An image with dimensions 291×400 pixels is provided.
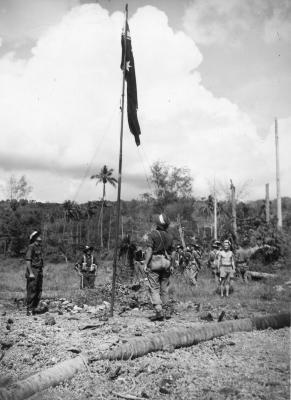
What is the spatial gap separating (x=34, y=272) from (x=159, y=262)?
9.90 feet

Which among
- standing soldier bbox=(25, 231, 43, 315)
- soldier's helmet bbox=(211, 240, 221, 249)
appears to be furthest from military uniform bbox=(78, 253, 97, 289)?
soldier's helmet bbox=(211, 240, 221, 249)

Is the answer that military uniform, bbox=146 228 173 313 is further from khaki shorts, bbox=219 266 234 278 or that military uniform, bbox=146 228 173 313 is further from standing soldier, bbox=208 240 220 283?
standing soldier, bbox=208 240 220 283

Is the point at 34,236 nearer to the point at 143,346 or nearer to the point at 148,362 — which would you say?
the point at 143,346

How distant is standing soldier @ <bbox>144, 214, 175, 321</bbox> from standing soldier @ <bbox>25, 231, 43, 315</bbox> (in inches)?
107

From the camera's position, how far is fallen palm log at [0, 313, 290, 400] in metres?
3.89

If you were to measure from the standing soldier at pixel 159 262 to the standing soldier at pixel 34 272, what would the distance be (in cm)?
273

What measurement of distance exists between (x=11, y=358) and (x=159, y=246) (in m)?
3.15

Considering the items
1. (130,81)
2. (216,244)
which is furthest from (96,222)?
(130,81)

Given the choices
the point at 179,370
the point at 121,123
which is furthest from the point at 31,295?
the point at 179,370

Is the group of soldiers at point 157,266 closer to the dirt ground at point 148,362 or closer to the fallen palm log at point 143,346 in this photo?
the dirt ground at point 148,362

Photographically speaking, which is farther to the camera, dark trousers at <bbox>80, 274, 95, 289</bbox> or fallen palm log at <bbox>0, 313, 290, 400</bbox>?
dark trousers at <bbox>80, 274, 95, 289</bbox>

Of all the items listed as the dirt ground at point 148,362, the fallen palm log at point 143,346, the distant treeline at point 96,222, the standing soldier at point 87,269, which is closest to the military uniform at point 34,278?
the dirt ground at point 148,362

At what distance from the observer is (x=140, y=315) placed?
25.2 ft

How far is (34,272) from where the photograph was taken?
866cm
